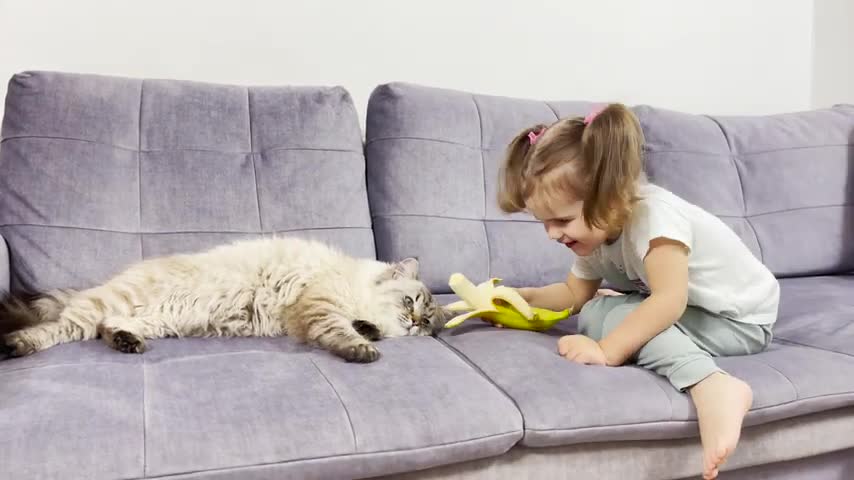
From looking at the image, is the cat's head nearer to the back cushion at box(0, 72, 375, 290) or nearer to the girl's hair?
the back cushion at box(0, 72, 375, 290)

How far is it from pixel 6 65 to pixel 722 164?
264 centimetres

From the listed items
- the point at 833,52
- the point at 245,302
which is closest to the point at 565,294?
the point at 245,302

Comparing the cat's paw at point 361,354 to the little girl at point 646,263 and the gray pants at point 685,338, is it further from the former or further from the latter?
the gray pants at point 685,338

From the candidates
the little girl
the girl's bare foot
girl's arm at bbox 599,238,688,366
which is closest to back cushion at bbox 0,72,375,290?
the little girl

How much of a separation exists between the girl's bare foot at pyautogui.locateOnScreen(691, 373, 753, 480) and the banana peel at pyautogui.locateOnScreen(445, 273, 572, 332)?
53cm

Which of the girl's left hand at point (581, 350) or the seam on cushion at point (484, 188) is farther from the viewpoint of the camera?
the seam on cushion at point (484, 188)

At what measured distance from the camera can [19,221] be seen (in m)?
1.95

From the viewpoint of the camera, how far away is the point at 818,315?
1971 mm

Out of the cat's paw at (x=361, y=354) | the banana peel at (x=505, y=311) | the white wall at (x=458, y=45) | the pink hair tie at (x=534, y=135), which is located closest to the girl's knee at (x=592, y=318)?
the banana peel at (x=505, y=311)

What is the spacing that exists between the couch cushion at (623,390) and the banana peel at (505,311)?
187mm

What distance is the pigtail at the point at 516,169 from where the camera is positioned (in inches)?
66.0

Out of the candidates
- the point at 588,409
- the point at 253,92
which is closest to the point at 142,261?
the point at 253,92

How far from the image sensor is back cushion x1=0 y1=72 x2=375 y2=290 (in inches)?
77.5

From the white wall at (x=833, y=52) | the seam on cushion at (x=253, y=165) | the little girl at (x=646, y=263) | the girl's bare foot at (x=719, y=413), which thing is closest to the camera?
the girl's bare foot at (x=719, y=413)
